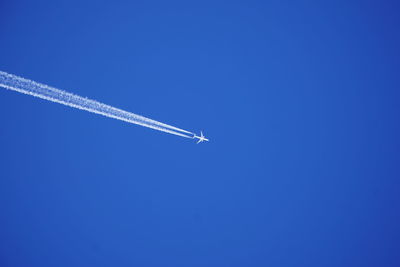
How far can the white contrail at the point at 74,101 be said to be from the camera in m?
9.74

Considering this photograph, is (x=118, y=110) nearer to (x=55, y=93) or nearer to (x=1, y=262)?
(x=55, y=93)

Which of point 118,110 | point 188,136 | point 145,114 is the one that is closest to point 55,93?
point 118,110

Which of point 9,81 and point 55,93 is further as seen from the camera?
point 55,93

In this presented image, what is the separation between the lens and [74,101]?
1105cm

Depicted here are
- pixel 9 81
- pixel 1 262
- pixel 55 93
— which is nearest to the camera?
pixel 9 81

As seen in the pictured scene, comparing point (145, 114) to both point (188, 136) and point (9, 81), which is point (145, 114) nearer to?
point (188, 136)

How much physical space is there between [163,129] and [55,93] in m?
5.70

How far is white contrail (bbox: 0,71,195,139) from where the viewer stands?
31.9 ft

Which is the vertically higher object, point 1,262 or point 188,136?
point 188,136

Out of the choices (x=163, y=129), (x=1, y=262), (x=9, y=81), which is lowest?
(x=1, y=262)

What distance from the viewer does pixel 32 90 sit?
10.0 m

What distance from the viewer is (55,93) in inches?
412

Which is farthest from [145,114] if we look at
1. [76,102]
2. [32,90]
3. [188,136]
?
[32,90]

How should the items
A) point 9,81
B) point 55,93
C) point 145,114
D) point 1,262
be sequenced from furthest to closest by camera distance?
point 145,114 → point 1,262 → point 55,93 → point 9,81
